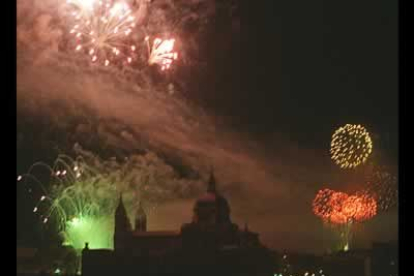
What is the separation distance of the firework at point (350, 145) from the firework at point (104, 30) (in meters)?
3.07

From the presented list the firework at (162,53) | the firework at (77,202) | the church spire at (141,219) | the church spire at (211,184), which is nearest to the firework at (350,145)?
the church spire at (211,184)

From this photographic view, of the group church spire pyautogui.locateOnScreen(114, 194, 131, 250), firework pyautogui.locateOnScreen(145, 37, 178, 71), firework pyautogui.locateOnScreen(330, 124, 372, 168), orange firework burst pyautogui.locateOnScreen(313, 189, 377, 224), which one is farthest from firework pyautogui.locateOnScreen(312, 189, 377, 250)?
firework pyautogui.locateOnScreen(145, 37, 178, 71)

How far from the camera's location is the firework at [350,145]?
10.5m

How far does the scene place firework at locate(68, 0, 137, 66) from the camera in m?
9.47

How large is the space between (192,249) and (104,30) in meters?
3.24

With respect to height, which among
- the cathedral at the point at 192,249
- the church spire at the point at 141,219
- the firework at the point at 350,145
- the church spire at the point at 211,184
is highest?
the firework at the point at 350,145

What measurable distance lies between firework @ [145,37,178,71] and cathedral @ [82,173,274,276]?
166 cm

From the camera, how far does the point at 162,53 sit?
10.1 metres

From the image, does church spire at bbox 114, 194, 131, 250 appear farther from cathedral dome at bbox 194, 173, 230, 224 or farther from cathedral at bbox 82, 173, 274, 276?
cathedral dome at bbox 194, 173, 230, 224

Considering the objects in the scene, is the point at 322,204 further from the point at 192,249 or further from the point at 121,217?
the point at 121,217

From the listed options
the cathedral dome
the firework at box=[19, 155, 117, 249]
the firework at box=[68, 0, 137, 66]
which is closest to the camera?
the firework at box=[68, 0, 137, 66]

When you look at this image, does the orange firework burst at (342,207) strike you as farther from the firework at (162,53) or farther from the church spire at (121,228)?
the firework at (162,53)

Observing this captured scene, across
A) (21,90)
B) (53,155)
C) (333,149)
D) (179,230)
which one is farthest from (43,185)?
(333,149)
